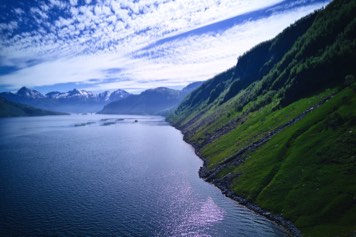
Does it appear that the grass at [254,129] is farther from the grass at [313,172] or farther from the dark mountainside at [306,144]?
the grass at [313,172]

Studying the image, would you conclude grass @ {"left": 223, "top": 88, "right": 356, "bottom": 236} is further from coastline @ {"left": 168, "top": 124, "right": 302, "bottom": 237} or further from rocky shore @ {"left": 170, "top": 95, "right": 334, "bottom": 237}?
rocky shore @ {"left": 170, "top": 95, "right": 334, "bottom": 237}

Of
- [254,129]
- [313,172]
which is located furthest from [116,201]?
[254,129]

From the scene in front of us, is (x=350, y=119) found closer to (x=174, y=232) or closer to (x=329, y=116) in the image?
(x=329, y=116)

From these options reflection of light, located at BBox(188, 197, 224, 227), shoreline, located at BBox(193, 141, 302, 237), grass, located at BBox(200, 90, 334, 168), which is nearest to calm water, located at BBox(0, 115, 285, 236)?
reflection of light, located at BBox(188, 197, 224, 227)

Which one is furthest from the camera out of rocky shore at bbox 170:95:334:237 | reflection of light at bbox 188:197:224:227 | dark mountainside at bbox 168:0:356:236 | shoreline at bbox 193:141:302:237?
rocky shore at bbox 170:95:334:237

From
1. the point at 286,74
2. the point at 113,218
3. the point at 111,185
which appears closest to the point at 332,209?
the point at 113,218

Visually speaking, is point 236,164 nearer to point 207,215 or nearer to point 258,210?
point 258,210

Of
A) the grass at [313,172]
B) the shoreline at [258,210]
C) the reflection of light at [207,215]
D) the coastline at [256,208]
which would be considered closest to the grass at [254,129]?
the grass at [313,172]

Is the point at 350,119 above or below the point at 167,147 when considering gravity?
below
